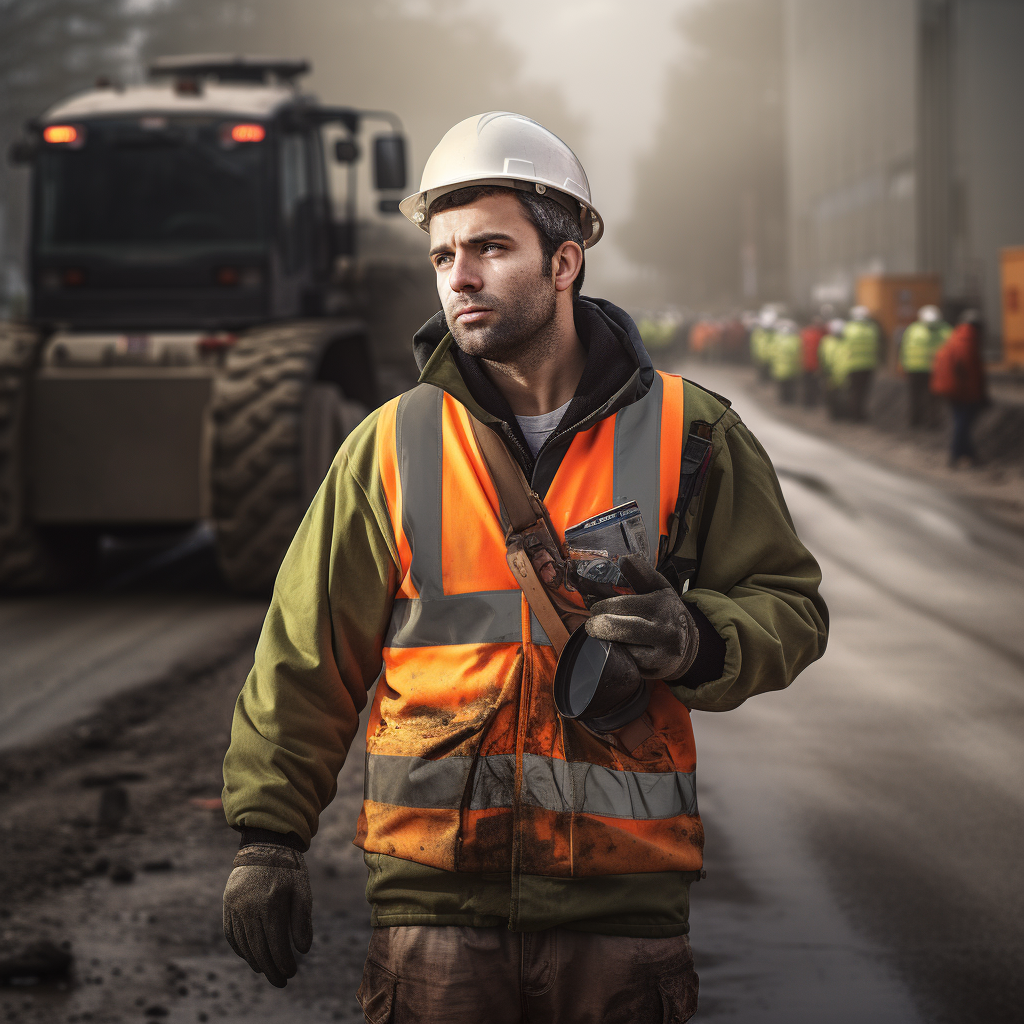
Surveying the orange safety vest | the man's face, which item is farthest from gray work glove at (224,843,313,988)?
the man's face

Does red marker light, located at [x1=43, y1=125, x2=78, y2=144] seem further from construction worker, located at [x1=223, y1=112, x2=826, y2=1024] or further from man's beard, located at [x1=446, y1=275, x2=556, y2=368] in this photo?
man's beard, located at [x1=446, y1=275, x2=556, y2=368]

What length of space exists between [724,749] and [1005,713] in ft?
4.85

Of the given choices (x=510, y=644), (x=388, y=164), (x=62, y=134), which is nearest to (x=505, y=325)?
(x=510, y=644)

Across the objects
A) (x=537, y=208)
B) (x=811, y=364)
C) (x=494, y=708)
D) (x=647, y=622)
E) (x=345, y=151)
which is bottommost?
(x=811, y=364)

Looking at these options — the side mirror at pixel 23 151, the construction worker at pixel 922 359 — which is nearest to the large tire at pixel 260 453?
the side mirror at pixel 23 151

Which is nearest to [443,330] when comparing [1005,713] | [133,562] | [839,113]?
[1005,713]

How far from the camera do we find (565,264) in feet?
8.52

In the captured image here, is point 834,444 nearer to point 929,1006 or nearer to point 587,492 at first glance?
point 929,1006

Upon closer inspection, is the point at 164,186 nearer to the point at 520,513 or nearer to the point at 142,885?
the point at 142,885

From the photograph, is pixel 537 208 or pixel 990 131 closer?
pixel 537 208

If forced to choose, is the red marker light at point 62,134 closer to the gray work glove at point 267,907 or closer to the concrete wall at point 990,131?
the gray work glove at point 267,907

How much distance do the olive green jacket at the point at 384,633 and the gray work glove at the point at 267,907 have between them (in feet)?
0.18

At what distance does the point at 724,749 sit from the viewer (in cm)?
691

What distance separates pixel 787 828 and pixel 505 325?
3728mm
